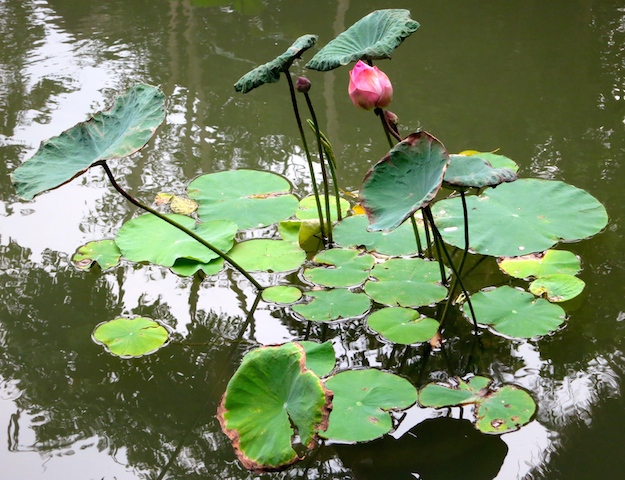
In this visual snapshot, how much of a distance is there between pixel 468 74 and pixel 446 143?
858 millimetres

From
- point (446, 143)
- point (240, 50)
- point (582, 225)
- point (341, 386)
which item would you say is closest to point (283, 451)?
point (341, 386)

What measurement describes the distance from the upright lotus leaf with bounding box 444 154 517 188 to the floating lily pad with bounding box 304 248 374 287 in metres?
0.56

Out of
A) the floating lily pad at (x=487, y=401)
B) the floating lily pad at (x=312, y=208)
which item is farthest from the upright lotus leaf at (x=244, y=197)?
the floating lily pad at (x=487, y=401)

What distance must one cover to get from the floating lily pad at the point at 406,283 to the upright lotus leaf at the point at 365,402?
1.13 feet

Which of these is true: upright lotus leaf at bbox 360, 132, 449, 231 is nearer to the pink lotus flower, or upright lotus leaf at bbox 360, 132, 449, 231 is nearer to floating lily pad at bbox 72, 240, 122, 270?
the pink lotus flower

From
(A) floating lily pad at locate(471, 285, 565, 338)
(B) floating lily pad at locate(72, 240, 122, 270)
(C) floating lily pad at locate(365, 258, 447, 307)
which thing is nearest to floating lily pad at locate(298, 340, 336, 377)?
(C) floating lily pad at locate(365, 258, 447, 307)

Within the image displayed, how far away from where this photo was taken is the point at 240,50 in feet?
13.9

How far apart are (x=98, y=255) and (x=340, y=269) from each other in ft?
2.88

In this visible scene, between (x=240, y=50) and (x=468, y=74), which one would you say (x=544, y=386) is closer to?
(x=468, y=74)

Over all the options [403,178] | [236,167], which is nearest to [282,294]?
[403,178]

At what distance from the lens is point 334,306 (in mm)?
Answer: 2148

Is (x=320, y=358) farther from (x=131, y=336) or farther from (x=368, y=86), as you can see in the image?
(x=368, y=86)

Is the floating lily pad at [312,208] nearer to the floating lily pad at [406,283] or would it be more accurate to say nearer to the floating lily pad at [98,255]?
the floating lily pad at [406,283]

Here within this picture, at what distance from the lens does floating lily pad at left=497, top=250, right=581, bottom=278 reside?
2266mm
